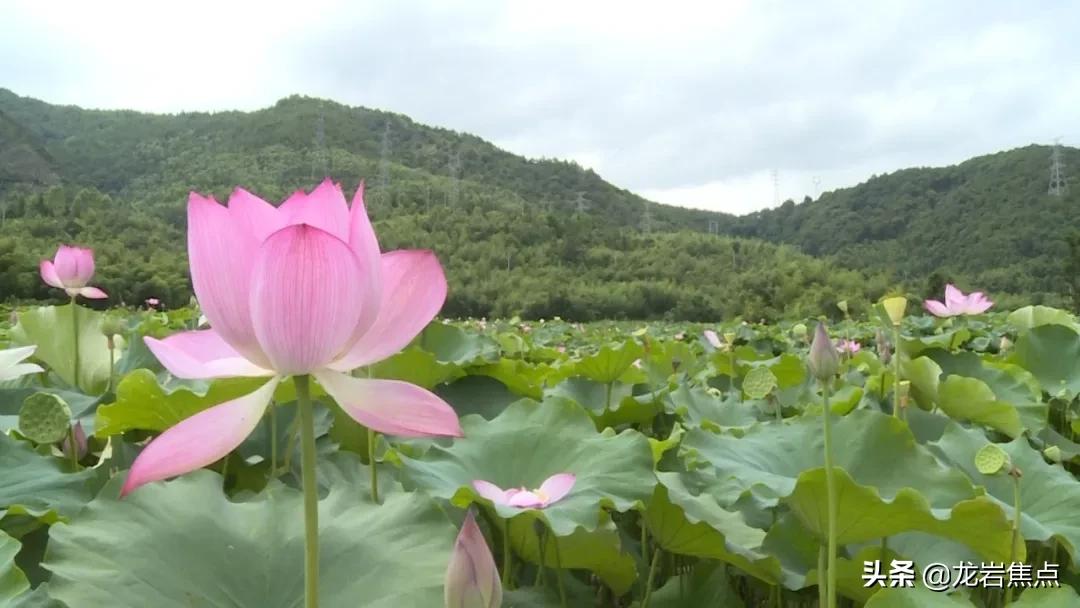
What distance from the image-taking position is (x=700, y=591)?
0.82m

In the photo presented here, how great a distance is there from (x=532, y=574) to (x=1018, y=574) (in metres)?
0.50

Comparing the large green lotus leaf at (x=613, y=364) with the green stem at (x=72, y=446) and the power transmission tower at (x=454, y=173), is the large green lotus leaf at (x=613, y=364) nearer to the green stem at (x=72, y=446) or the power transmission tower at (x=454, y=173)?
the green stem at (x=72, y=446)

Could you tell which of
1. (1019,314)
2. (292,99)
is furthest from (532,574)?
(292,99)

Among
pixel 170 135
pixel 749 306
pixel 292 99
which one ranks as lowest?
pixel 749 306

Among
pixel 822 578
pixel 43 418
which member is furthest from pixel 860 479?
pixel 43 418

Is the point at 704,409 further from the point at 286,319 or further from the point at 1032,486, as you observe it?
the point at 286,319

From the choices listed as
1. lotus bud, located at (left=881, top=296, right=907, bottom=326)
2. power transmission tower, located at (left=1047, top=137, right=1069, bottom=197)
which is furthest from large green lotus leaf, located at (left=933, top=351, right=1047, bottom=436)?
power transmission tower, located at (left=1047, top=137, right=1069, bottom=197)

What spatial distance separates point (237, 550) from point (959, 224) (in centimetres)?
5039

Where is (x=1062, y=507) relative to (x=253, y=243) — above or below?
below

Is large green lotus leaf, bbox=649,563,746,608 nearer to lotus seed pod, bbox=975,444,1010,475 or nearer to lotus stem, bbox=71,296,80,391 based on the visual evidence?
lotus seed pod, bbox=975,444,1010,475

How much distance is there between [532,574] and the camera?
3.11 feet

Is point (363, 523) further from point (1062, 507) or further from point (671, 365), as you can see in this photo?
point (671, 365)

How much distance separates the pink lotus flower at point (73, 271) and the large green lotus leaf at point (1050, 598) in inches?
60.3

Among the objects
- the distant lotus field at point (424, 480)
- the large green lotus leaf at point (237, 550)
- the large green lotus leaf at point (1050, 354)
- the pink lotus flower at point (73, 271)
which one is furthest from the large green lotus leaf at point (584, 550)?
the large green lotus leaf at point (1050, 354)
